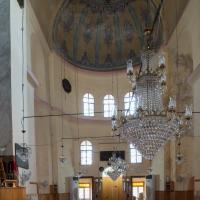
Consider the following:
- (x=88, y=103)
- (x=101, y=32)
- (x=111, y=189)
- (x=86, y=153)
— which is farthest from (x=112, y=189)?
(x=101, y=32)

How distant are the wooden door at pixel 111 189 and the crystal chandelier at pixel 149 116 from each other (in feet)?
58.1

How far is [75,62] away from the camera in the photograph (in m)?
23.3

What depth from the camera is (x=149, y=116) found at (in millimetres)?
8625

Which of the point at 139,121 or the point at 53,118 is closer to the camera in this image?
the point at 139,121

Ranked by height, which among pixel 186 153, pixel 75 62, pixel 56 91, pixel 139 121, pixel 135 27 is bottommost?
pixel 186 153

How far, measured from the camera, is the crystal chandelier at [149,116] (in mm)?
8664

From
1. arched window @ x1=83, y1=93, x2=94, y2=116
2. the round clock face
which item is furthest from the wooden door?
the round clock face

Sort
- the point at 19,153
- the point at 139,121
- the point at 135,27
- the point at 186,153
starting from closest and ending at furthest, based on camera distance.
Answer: the point at 139,121 → the point at 19,153 → the point at 186,153 → the point at 135,27

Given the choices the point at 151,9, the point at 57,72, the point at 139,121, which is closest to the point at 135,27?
the point at 151,9

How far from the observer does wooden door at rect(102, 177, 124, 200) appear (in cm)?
2656

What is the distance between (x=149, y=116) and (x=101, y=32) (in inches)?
606

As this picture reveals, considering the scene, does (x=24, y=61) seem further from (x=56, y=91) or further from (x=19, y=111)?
(x=56, y=91)

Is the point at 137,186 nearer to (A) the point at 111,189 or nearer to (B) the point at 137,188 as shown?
(B) the point at 137,188

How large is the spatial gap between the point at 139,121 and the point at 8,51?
4541 millimetres
